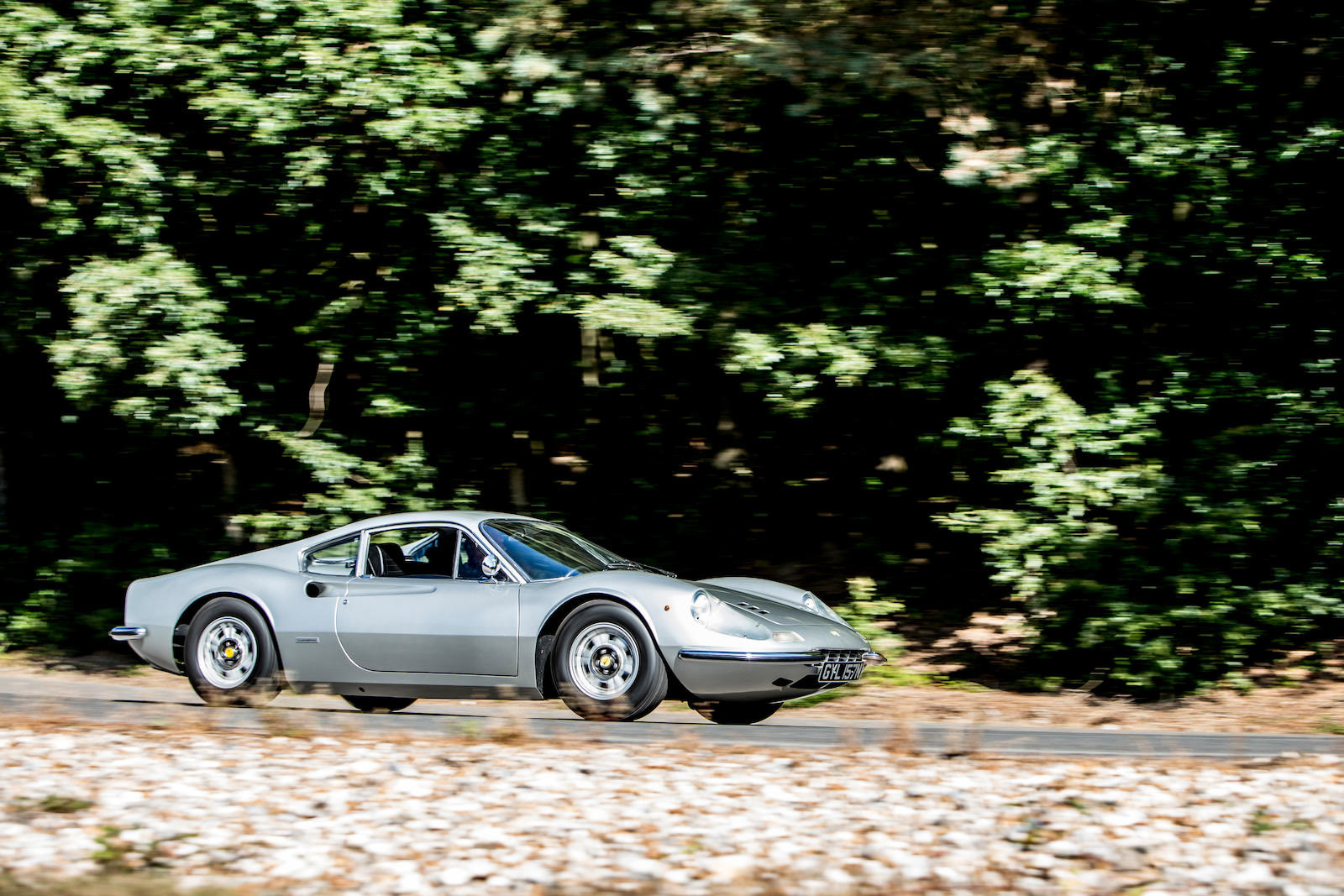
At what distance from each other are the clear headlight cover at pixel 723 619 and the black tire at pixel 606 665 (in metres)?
0.31

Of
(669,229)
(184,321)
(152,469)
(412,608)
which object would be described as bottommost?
(412,608)

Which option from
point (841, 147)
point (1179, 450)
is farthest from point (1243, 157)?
point (841, 147)

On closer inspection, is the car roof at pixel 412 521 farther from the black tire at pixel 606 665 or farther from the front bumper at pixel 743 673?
the front bumper at pixel 743 673

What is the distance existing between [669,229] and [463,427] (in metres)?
3.00

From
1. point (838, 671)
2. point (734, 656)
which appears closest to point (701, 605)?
point (734, 656)

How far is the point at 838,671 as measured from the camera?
293 inches

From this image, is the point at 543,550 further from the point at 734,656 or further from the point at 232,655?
the point at 232,655

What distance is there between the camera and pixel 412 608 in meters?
7.63

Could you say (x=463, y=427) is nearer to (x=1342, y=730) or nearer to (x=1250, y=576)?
(x=1250, y=576)

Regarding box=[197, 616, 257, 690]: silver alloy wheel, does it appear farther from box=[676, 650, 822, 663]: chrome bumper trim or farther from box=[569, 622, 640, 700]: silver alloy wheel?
box=[676, 650, 822, 663]: chrome bumper trim

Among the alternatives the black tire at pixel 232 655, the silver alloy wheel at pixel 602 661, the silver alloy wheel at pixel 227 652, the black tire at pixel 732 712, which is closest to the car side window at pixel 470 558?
the silver alloy wheel at pixel 602 661

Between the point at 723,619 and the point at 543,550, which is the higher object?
the point at 543,550

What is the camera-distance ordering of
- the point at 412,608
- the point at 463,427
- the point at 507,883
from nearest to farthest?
the point at 507,883 < the point at 412,608 < the point at 463,427

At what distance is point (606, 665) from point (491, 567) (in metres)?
0.96
